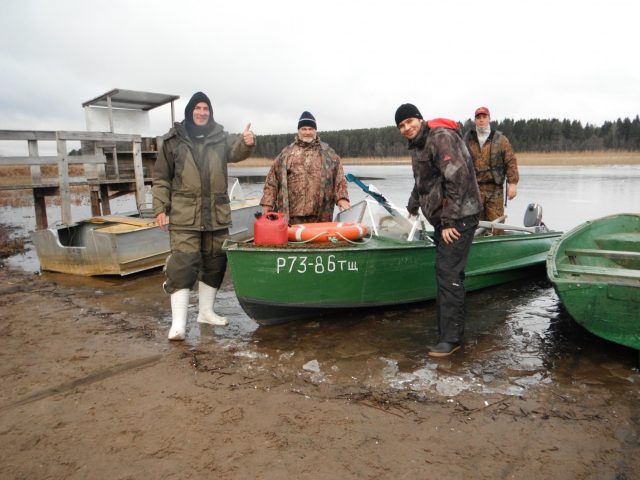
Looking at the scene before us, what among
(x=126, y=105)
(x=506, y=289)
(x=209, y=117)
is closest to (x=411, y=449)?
(x=209, y=117)

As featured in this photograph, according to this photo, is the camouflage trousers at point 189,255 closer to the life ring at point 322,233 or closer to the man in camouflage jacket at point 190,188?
the man in camouflage jacket at point 190,188

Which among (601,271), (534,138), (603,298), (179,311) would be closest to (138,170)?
(179,311)

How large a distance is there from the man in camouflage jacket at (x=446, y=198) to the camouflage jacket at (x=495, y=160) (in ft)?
8.94

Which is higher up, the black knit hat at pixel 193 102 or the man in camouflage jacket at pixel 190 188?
the black knit hat at pixel 193 102

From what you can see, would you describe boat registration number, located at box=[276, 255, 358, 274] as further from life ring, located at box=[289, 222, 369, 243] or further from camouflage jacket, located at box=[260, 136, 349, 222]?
camouflage jacket, located at box=[260, 136, 349, 222]

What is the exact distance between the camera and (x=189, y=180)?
4375mm

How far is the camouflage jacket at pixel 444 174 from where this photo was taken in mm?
3779

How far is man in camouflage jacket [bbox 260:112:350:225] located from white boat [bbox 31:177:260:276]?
278cm

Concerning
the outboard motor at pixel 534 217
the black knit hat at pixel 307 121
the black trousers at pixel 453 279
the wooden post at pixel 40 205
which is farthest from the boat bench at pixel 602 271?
the wooden post at pixel 40 205

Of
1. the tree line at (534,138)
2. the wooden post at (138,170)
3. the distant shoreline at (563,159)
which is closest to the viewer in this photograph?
the wooden post at (138,170)

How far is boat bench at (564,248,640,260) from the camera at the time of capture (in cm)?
461

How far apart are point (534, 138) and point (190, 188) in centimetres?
8625

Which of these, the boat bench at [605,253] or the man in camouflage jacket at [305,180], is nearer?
the boat bench at [605,253]

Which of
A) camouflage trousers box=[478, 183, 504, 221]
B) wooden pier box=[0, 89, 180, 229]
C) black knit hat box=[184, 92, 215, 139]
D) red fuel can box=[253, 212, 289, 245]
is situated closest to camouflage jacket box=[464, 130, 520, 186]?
camouflage trousers box=[478, 183, 504, 221]
